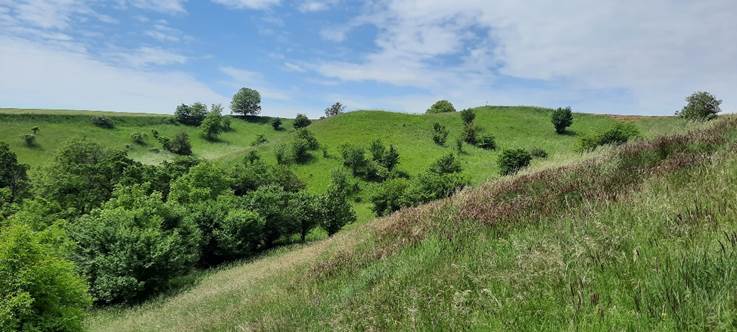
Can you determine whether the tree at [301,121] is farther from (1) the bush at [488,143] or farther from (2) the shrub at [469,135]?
(1) the bush at [488,143]

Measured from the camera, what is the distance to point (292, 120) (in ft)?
460

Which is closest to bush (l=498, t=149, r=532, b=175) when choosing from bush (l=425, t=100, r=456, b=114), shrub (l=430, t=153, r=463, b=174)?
shrub (l=430, t=153, r=463, b=174)

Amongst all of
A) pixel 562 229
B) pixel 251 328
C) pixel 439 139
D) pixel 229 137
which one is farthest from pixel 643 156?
pixel 229 137

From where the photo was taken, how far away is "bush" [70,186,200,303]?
3347 centimetres

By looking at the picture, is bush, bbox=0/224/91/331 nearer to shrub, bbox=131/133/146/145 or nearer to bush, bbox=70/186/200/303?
bush, bbox=70/186/200/303

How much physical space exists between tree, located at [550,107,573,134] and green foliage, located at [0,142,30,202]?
274ft

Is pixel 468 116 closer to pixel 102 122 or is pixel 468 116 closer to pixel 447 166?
pixel 447 166

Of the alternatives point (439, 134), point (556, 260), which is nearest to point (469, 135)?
point (439, 134)

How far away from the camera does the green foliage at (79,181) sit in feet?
175

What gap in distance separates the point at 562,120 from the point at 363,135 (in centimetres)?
3611

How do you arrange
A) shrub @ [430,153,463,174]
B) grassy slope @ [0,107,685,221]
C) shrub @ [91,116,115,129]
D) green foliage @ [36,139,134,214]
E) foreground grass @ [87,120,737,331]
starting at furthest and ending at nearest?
shrub @ [91,116,115,129], grassy slope @ [0,107,685,221], shrub @ [430,153,463,174], green foliage @ [36,139,134,214], foreground grass @ [87,120,737,331]

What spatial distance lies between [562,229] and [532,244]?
0.50 m

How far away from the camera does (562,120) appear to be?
3204 inches

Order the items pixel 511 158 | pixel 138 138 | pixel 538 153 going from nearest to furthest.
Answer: pixel 511 158, pixel 538 153, pixel 138 138
